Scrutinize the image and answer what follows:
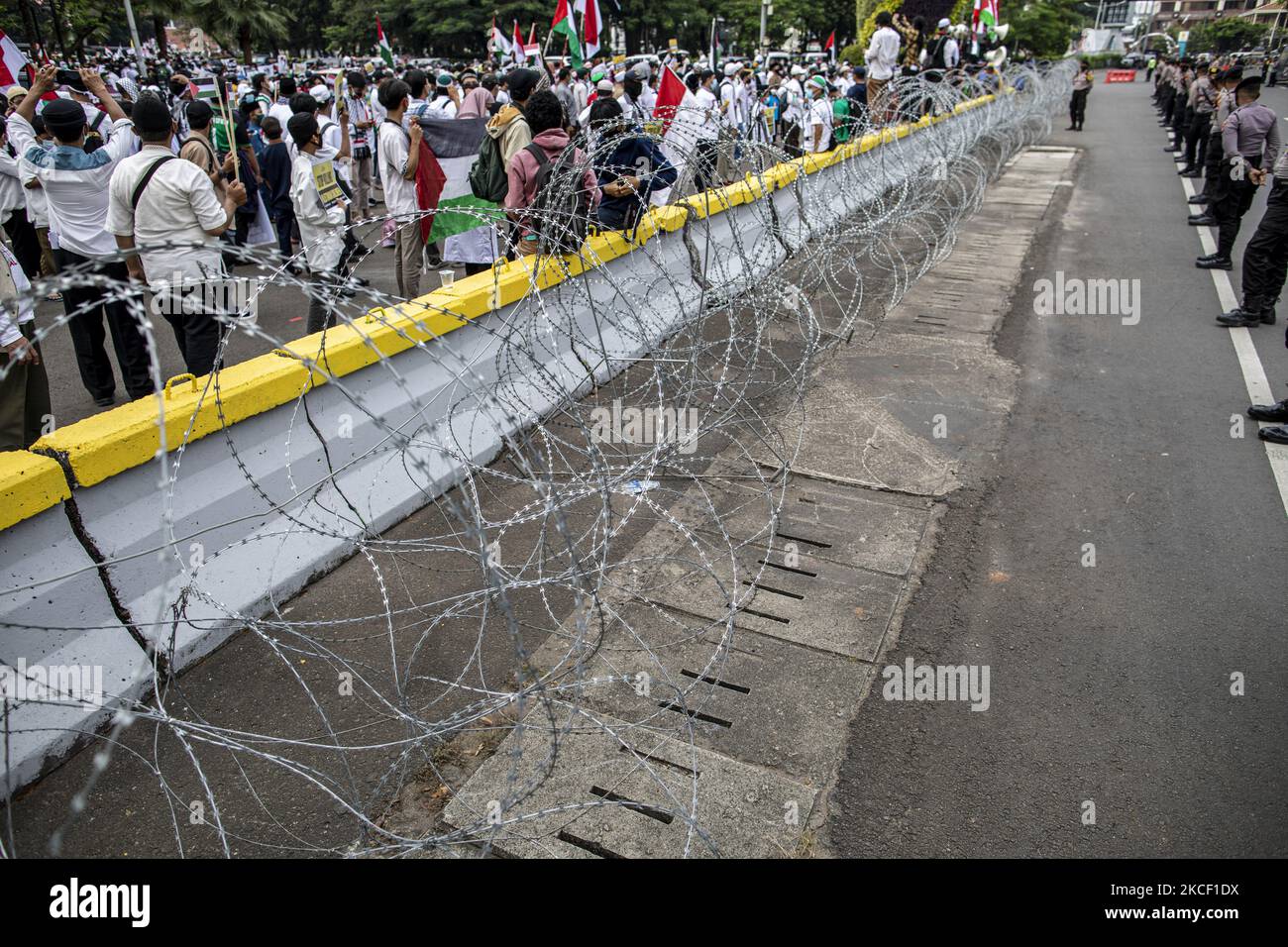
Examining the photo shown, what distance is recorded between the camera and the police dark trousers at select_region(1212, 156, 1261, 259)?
904 cm

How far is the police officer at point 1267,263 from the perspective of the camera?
7.28 meters

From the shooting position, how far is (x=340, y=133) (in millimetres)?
10875

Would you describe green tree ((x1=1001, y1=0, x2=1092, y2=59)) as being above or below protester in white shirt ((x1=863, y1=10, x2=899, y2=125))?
above

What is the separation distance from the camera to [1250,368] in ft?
22.9

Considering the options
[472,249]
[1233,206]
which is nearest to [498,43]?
[472,249]

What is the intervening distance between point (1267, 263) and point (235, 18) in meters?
44.3

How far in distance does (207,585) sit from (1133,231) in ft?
41.9

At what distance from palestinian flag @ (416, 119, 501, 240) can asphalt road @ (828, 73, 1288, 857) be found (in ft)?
15.4

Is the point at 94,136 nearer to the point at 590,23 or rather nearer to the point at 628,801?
the point at 590,23

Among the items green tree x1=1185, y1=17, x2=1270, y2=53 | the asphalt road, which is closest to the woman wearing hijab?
the asphalt road

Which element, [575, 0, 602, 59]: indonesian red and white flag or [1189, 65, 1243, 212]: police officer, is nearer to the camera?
[1189, 65, 1243, 212]: police officer

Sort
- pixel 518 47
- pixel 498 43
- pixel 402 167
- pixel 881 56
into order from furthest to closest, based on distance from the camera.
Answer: pixel 498 43 → pixel 518 47 → pixel 881 56 → pixel 402 167

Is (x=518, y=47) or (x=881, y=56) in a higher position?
(x=518, y=47)

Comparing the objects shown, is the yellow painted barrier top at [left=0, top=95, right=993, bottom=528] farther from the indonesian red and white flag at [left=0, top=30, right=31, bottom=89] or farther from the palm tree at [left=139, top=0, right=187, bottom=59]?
the palm tree at [left=139, top=0, right=187, bottom=59]
